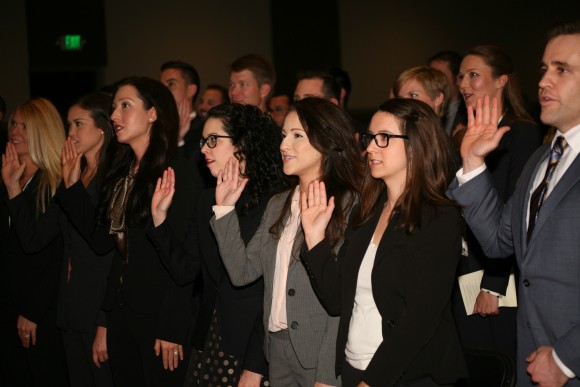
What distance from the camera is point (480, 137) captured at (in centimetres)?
226

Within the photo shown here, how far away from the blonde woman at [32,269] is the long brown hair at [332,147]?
197 centimetres

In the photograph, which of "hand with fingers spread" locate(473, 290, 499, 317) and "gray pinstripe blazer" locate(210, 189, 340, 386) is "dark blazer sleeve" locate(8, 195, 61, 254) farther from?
"hand with fingers spread" locate(473, 290, 499, 317)

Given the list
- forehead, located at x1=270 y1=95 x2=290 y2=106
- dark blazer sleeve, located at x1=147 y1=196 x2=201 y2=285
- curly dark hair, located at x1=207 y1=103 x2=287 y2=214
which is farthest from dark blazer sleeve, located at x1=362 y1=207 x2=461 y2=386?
forehead, located at x1=270 y1=95 x2=290 y2=106

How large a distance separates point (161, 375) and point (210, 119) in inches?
44.6

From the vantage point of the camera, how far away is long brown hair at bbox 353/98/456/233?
2293 millimetres

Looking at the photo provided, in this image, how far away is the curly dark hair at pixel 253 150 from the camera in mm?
2996

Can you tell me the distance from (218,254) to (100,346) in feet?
2.91

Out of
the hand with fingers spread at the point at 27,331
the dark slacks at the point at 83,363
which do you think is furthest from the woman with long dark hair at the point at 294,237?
the hand with fingers spread at the point at 27,331

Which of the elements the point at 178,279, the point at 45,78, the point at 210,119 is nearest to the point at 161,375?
the point at 178,279

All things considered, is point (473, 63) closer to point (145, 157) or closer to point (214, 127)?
point (214, 127)

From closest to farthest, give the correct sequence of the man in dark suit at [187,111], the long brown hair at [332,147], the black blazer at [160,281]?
the long brown hair at [332,147] < the black blazer at [160,281] < the man in dark suit at [187,111]

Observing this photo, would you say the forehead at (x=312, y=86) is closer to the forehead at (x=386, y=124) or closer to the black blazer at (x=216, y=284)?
the black blazer at (x=216, y=284)

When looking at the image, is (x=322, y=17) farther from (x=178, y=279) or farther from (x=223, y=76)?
(x=178, y=279)

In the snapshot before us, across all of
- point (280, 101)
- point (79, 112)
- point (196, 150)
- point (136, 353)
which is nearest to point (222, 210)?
point (136, 353)
